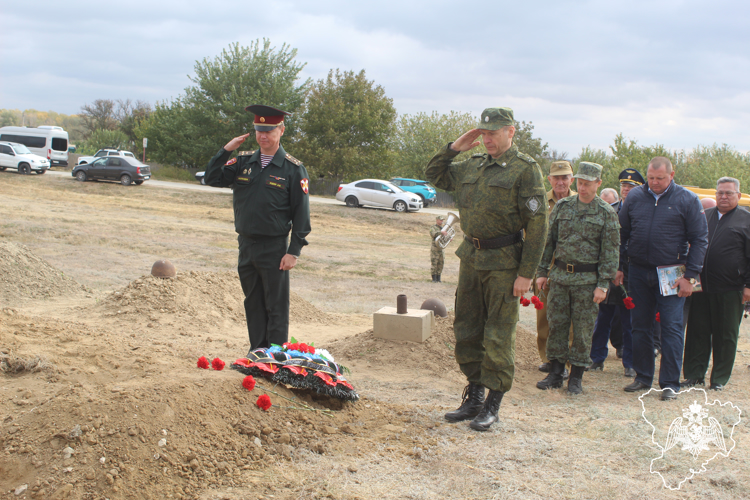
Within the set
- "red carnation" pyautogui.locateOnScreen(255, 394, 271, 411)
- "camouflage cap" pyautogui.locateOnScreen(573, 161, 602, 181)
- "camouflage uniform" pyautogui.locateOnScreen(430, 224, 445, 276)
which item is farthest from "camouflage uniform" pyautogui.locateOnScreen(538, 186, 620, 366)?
"camouflage uniform" pyautogui.locateOnScreen(430, 224, 445, 276)

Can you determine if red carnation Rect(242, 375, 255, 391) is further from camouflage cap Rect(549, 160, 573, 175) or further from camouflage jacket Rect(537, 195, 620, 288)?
camouflage cap Rect(549, 160, 573, 175)

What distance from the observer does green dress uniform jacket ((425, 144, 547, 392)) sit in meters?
3.72

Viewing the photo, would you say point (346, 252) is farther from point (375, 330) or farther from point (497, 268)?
point (497, 268)

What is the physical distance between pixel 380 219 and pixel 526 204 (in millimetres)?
20318

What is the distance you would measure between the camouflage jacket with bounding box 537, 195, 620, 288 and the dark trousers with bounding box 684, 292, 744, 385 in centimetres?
109

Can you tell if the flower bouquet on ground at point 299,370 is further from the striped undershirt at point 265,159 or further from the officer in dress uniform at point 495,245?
the striped undershirt at point 265,159

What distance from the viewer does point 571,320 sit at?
5.25m

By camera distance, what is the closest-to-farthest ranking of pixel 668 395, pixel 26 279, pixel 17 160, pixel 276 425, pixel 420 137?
pixel 276 425, pixel 668 395, pixel 26 279, pixel 17 160, pixel 420 137

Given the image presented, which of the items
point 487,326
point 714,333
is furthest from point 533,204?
point 714,333

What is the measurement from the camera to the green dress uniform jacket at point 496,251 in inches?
147

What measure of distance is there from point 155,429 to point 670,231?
4.27m

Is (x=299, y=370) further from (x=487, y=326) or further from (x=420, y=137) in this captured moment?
(x=420, y=137)

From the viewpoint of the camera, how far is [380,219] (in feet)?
78.8

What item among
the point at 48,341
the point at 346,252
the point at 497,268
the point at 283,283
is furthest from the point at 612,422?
the point at 346,252
